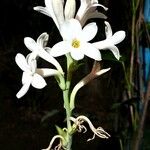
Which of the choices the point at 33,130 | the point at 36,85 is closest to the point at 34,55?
the point at 36,85

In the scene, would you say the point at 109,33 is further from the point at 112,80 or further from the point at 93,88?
the point at 93,88

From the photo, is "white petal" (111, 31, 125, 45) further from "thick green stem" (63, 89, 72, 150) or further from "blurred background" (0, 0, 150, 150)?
"blurred background" (0, 0, 150, 150)

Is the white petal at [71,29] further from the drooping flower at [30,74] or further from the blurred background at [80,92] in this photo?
the blurred background at [80,92]

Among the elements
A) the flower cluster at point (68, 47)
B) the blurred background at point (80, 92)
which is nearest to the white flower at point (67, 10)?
the flower cluster at point (68, 47)

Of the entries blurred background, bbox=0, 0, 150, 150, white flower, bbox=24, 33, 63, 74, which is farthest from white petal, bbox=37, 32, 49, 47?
blurred background, bbox=0, 0, 150, 150

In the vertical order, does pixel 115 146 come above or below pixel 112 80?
below

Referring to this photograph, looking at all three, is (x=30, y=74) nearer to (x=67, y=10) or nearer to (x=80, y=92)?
(x=67, y=10)

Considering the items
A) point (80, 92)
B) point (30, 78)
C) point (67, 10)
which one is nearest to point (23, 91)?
point (30, 78)
